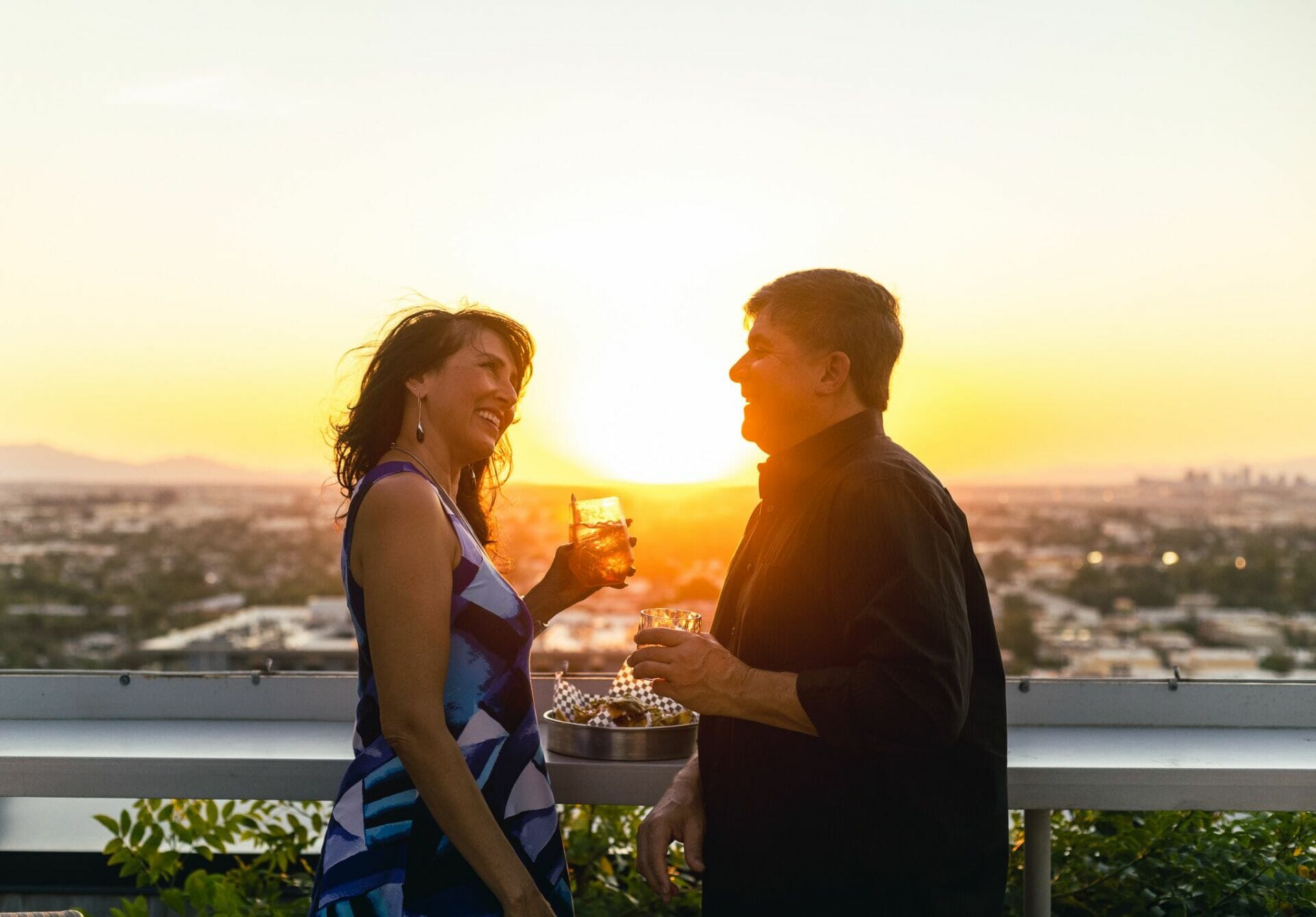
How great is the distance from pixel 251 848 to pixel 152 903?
0.26 m

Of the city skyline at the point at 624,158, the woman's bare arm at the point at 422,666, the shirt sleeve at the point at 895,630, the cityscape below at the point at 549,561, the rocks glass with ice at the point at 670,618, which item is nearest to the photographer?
the shirt sleeve at the point at 895,630

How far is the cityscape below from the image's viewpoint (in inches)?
97.3

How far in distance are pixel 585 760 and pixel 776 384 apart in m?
0.87

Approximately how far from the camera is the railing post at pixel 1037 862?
207cm

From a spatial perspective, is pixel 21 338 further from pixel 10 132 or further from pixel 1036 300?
pixel 1036 300

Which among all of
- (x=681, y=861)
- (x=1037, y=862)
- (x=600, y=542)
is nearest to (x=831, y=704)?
(x=600, y=542)

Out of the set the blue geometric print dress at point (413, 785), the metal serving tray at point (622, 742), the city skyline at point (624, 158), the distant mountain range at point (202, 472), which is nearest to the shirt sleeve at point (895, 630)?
the blue geometric print dress at point (413, 785)

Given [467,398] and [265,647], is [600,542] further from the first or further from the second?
[265,647]

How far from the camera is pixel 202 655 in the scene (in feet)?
8.77

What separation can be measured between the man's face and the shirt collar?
0.02m

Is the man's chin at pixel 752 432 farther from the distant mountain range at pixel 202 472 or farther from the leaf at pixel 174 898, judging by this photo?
the distant mountain range at pixel 202 472

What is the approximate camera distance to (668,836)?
1.57 m

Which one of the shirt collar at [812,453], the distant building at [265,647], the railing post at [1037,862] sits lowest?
the railing post at [1037,862]

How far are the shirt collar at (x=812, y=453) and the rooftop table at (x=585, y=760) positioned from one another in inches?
26.9
